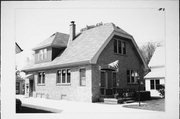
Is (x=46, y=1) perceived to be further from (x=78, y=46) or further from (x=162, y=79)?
(x=162, y=79)

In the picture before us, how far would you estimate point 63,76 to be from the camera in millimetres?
21219

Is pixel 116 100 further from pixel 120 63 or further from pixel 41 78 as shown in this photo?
pixel 41 78

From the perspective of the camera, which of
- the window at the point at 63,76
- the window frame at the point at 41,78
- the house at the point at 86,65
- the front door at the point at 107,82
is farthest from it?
the window frame at the point at 41,78

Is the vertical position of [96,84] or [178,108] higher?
[96,84]

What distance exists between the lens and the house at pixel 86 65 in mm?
18938

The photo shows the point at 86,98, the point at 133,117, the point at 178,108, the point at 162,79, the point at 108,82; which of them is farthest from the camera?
the point at 162,79

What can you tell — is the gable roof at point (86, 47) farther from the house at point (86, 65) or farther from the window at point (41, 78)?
the window at point (41, 78)

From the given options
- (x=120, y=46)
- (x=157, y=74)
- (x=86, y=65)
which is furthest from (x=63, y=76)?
(x=157, y=74)

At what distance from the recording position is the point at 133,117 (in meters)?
13.5

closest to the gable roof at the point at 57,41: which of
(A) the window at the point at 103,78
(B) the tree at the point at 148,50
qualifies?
(A) the window at the point at 103,78

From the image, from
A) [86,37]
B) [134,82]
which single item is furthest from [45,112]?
[134,82]

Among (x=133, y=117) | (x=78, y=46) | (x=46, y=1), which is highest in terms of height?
(x=46, y=1)

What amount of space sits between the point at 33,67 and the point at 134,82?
1050 cm

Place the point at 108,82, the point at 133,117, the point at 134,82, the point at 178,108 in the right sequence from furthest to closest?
A: the point at 134,82 < the point at 108,82 < the point at 178,108 < the point at 133,117
